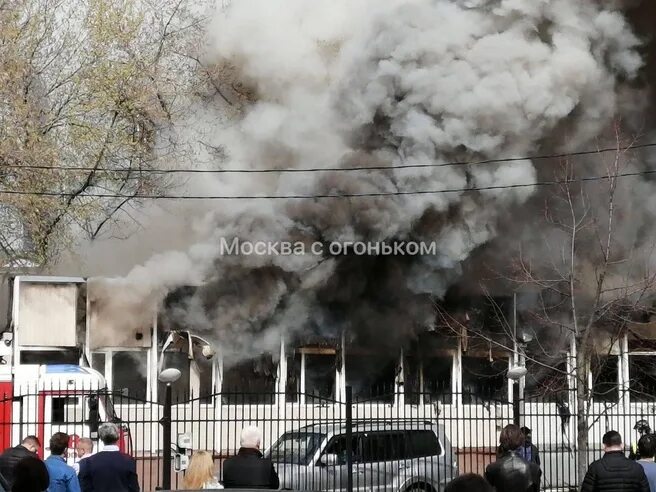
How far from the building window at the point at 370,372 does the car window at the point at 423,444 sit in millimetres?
9859

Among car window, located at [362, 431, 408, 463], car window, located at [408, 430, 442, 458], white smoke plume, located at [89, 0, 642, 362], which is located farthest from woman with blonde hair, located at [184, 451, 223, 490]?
white smoke plume, located at [89, 0, 642, 362]

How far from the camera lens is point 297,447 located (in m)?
15.0

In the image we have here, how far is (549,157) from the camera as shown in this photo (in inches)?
1030

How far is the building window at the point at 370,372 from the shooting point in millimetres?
25641

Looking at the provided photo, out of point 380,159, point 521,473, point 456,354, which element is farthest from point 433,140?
point 521,473

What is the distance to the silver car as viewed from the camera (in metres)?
14.6

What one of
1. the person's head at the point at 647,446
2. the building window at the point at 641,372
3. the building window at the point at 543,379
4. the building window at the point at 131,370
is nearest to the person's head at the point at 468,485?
the person's head at the point at 647,446

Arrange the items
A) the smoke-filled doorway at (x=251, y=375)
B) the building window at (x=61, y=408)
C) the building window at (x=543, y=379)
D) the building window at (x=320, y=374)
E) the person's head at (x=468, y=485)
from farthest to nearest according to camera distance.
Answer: the building window at (x=320, y=374) → the smoke-filled doorway at (x=251, y=375) → the building window at (x=543, y=379) → the building window at (x=61, y=408) → the person's head at (x=468, y=485)

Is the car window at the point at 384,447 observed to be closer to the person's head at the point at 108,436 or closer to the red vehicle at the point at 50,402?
the red vehicle at the point at 50,402

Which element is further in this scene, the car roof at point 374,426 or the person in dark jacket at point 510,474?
the car roof at point 374,426

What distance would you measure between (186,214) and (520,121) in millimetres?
8008

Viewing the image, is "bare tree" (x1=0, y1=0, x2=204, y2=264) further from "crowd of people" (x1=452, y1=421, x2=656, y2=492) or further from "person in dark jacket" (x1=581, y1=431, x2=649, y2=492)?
"person in dark jacket" (x1=581, y1=431, x2=649, y2=492)

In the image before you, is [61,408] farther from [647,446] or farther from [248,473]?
[647,446]

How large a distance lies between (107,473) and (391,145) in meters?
16.6
